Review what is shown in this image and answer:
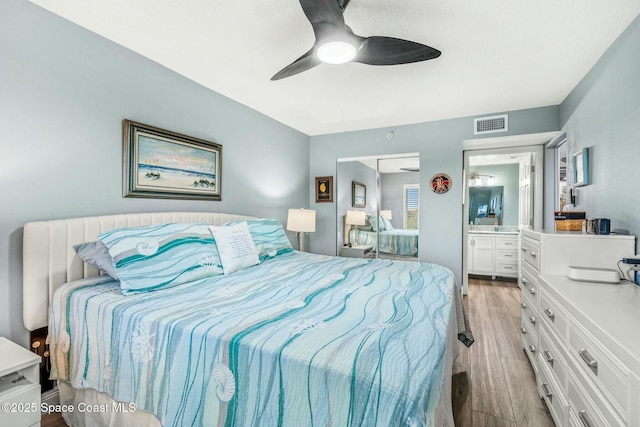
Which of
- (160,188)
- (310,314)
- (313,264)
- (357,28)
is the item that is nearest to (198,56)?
(160,188)

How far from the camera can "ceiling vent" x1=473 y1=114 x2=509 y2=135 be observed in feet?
11.8

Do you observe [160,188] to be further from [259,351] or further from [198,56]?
[259,351]

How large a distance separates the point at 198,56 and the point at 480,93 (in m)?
2.74

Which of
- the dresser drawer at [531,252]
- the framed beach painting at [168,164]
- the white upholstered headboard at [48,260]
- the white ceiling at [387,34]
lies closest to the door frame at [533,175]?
the white ceiling at [387,34]

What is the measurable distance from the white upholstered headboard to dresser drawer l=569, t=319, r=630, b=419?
2.60 m

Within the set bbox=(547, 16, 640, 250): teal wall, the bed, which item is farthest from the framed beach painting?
bbox=(547, 16, 640, 250): teal wall

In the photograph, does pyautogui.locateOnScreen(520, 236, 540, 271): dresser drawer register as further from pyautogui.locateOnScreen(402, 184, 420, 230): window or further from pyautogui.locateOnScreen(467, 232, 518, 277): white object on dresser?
pyautogui.locateOnScreen(467, 232, 518, 277): white object on dresser

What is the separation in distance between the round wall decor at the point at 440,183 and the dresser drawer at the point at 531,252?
1617 millimetres

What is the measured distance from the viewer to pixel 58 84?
1.83 meters

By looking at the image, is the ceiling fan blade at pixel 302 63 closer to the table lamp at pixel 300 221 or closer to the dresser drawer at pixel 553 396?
the table lamp at pixel 300 221

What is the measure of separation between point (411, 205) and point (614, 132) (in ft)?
8.11

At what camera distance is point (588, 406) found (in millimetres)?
1145

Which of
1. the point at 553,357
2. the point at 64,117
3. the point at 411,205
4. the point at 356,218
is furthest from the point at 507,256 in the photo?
the point at 64,117

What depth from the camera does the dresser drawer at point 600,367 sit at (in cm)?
91
